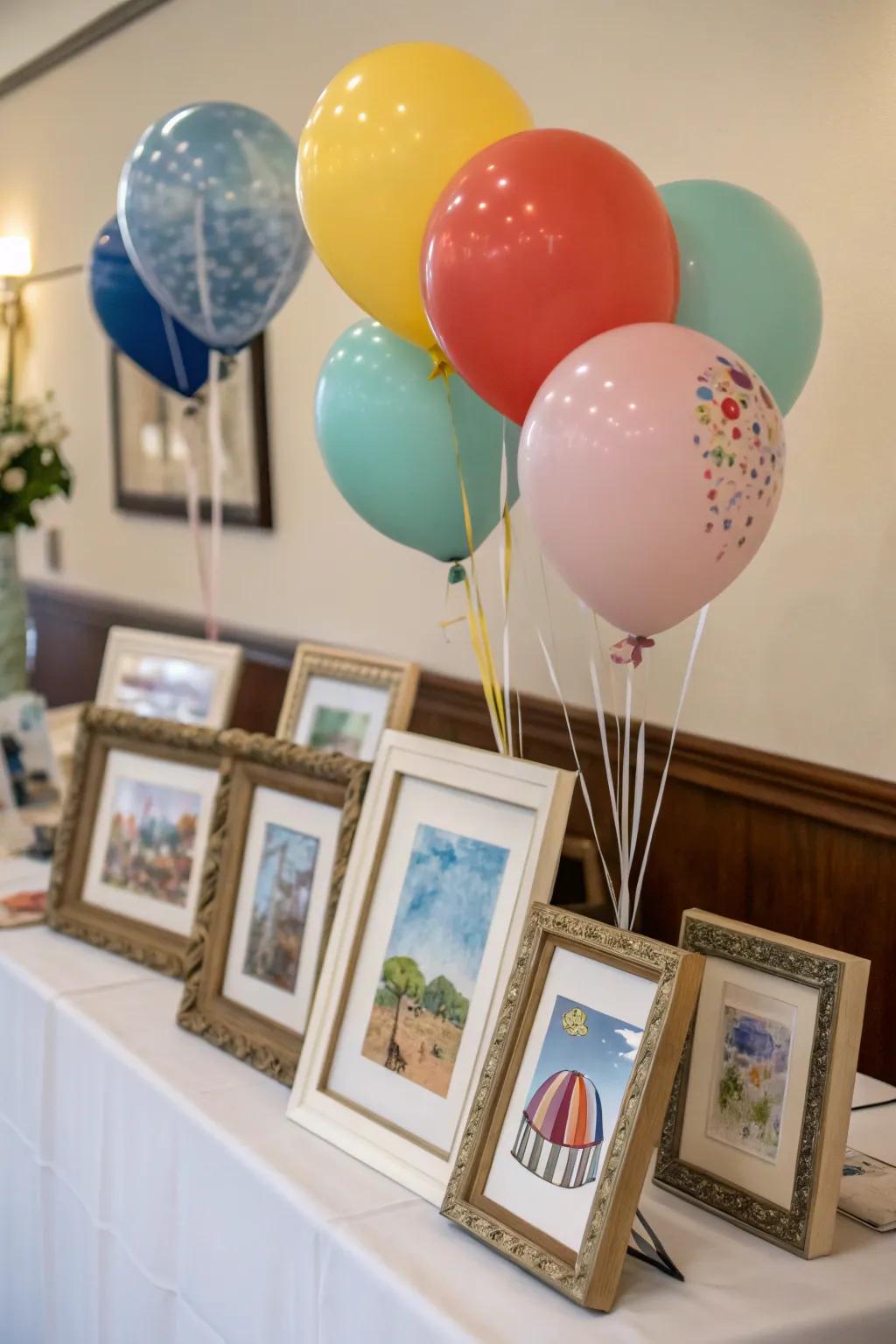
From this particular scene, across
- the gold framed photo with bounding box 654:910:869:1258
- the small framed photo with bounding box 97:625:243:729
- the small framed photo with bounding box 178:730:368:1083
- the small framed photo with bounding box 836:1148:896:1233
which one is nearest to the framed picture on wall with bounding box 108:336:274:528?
the small framed photo with bounding box 97:625:243:729

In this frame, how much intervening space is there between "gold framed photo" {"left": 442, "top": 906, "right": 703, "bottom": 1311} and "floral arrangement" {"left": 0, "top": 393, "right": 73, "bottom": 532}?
2.17 m

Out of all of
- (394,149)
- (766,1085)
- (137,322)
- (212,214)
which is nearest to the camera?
(766,1085)

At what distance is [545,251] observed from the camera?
3.93 ft

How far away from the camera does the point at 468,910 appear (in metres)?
1.39

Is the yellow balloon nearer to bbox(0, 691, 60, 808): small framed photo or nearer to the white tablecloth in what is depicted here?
the white tablecloth

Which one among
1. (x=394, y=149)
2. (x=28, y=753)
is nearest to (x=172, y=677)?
(x=28, y=753)

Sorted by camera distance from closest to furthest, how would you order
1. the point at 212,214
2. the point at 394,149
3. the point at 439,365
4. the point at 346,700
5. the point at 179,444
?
1. the point at 394,149
2. the point at 439,365
3. the point at 212,214
4. the point at 346,700
5. the point at 179,444

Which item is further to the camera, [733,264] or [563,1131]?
[733,264]

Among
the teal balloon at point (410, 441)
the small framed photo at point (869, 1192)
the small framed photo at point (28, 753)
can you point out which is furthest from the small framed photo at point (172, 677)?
the small framed photo at point (869, 1192)

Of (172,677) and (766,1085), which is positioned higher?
(172,677)

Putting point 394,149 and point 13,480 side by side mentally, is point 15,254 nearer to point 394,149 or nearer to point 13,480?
point 13,480

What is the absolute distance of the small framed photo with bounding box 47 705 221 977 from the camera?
199cm

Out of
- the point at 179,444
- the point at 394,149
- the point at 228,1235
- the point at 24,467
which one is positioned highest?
the point at 394,149

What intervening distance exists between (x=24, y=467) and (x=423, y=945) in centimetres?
208
